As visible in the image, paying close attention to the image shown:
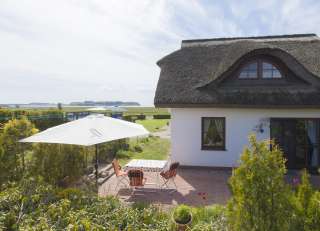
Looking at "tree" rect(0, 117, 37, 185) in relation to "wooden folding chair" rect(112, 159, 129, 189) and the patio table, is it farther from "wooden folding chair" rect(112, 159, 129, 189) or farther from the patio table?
the patio table

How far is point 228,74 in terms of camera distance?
12.4 meters

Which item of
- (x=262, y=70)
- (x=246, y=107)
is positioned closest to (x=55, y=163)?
(x=246, y=107)

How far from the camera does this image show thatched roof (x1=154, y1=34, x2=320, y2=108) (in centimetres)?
1133

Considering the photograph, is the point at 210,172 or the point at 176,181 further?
the point at 210,172

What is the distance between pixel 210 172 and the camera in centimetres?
1166

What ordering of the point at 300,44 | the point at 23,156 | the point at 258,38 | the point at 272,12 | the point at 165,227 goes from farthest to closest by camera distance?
the point at 258,38 → the point at 300,44 → the point at 272,12 → the point at 23,156 → the point at 165,227

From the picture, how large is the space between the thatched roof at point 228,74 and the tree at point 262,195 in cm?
770

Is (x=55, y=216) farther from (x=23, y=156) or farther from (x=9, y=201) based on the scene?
(x=23, y=156)

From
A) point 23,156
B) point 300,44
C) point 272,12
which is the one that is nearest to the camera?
point 23,156

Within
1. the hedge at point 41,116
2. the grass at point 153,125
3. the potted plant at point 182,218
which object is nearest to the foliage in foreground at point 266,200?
the potted plant at point 182,218

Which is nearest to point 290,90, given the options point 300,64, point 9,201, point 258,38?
point 300,64

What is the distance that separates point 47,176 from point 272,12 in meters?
10.6

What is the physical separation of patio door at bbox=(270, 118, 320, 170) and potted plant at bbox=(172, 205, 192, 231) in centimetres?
779

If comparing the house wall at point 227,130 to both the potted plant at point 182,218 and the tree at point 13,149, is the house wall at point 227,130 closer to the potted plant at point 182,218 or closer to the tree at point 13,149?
the tree at point 13,149
